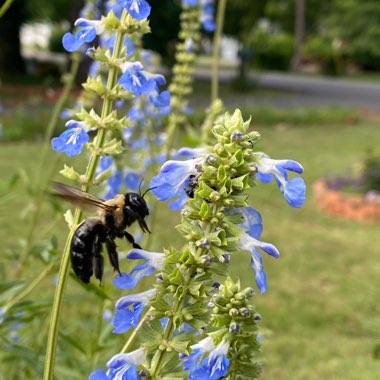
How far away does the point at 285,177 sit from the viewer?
3.78 feet

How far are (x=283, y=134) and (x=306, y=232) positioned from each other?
8.66 m

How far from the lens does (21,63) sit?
91.8 feet

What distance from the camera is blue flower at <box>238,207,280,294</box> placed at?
110 cm

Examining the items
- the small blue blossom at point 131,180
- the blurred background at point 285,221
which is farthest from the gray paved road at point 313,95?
the small blue blossom at point 131,180

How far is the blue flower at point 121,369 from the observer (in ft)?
3.53

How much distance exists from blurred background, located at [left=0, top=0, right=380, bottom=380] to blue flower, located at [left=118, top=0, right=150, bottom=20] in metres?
0.93

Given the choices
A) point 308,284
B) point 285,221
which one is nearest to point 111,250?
point 308,284

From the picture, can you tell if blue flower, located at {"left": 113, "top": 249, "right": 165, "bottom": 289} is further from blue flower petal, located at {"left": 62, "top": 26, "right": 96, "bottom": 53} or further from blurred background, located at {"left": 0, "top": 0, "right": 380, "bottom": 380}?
blurred background, located at {"left": 0, "top": 0, "right": 380, "bottom": 380}

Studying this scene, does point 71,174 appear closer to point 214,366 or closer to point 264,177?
point 264,177

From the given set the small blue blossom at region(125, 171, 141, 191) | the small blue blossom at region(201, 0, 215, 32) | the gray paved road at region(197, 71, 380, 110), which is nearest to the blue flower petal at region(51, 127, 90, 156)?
the small blue blossom at region(125, 171, 141, 191)

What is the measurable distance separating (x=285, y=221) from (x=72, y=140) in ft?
26.1

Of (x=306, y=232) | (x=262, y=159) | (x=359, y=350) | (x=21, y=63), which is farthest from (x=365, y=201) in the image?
(x=21, y=63)

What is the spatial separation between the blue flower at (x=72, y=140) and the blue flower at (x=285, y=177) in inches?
14.5

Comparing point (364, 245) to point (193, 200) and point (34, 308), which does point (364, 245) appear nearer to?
point (34, 308)
